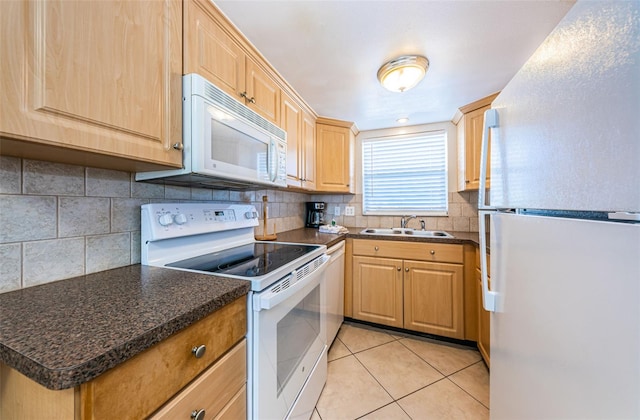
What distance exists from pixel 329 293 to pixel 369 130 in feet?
6.65

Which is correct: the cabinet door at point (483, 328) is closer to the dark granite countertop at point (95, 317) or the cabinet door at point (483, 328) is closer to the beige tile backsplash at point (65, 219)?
the dark granite countertop at point (95, 317)

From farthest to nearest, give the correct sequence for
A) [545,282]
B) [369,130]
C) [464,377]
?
[369,130] < [464,377] < [545,282]

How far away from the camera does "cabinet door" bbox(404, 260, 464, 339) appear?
1.98 metres

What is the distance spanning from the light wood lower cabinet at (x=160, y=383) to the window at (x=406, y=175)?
2.35 m

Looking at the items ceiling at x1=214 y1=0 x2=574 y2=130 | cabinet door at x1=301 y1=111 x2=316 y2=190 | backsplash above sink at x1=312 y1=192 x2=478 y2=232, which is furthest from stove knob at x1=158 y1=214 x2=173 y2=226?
backsplash above sink at x1=312 y1=192 x2=478 y2=232

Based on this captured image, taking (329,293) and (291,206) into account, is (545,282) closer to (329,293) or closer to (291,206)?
(329,293)

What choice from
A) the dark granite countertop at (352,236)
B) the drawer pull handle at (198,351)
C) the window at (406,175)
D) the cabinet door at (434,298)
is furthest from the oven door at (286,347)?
the window at (406,175)

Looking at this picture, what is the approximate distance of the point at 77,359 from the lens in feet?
1.31

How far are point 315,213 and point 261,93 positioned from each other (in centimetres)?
158

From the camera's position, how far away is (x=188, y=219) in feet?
4.01

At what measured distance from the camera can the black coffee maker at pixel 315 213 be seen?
9.18 feet

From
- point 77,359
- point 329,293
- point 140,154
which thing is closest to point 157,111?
point 140,154

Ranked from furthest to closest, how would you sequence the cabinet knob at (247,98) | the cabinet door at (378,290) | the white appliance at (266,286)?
the cabinet door at (378,290)
the cabinet knob at (247,98)
the white appliance at (266,286)

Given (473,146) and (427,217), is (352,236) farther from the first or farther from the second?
(473,146)
